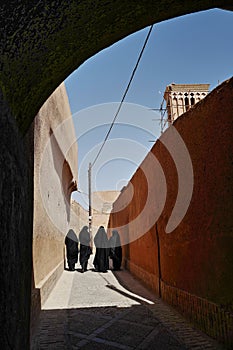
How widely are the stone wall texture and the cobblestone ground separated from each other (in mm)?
274

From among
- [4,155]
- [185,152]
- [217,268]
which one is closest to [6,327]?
[4,155]

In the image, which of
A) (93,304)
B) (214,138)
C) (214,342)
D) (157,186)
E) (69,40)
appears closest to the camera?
(69,40)

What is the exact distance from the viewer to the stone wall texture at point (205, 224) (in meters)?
3.84

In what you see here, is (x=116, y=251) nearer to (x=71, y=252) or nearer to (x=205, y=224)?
(x=71, y=252)

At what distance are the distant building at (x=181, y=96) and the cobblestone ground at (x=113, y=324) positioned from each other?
11769mm

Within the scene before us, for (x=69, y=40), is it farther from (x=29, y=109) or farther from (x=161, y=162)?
(x=161, y=162)

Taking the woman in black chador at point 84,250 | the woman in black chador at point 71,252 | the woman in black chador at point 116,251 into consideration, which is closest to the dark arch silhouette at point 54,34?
the woman in black chador at point 71,252

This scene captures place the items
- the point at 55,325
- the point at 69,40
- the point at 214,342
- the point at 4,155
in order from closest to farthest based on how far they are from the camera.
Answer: the point at 4,155 → the point at 69,40 → the point at 214,342 → the point at 55,325

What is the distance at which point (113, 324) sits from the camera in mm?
4992

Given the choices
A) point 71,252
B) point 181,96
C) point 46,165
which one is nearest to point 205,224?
point 46,165

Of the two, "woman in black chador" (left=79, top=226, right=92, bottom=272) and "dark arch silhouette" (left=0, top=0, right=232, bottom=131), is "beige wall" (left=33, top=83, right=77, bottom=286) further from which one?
"woman in black chador" (left=79, top=226, right=92, bottom=272)

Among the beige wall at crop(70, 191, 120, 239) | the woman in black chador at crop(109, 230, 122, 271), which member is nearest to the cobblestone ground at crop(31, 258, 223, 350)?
the woman in black chador at crop(109, 230, 122, 271)

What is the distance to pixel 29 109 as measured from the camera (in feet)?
7.18

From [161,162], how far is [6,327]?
5462 millimetres
